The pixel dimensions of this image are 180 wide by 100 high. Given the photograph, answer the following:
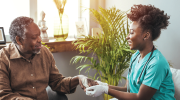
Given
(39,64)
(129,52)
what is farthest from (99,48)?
(39,64)

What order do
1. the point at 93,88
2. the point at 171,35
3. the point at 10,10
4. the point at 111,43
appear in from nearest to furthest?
the point at 93,88 → the point at 171,35 → the point at 111,43 → the point at 10,10

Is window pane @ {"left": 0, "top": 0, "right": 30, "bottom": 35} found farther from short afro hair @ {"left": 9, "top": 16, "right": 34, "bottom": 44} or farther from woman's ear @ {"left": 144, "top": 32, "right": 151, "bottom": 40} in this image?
woman's ear @ {"left": 144, "top": 32, "right": 151, "bottom": 40}

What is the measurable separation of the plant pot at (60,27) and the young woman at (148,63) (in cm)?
118

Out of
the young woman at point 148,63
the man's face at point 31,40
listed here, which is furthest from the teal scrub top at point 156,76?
the man's face at point 31,40

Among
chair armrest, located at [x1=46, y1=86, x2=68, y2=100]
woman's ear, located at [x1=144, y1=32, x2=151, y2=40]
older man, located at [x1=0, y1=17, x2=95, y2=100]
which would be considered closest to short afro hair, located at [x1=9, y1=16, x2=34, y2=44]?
older man, located at [x1=0, y1=17, x2=95, y2=100]

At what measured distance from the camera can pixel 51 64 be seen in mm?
1733

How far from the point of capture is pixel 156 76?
1.24m

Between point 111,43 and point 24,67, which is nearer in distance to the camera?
point 24,67

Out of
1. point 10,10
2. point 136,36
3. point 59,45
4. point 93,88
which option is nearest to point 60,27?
point 59,45

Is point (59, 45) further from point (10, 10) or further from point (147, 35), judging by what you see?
point (147, 35)

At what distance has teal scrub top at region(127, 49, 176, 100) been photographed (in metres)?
1.24

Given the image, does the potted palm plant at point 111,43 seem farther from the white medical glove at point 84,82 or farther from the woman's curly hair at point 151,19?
the woman's curly hair at point 151,19

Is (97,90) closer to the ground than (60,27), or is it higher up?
closer to the ground

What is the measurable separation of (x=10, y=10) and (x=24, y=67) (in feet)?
3.57
